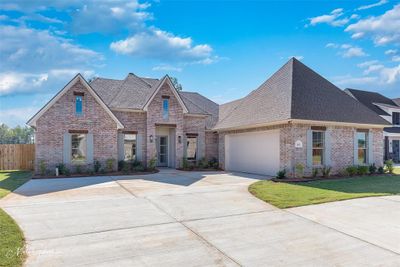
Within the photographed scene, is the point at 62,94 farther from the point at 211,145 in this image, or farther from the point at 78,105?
the point at 211,145

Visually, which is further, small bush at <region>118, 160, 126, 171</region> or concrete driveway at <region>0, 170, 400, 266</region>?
small bush at <region>118, 160, 126, 171</region>

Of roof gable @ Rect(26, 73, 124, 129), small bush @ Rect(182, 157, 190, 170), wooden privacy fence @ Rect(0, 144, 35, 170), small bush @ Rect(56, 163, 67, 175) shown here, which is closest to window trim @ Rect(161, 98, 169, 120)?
small bush @ Rect(182, 157, 190, 170)

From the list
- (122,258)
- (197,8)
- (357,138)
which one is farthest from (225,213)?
(357,138)

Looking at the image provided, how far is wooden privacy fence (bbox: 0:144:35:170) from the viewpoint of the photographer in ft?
71.2

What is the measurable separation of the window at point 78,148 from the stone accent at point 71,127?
1.67 ft

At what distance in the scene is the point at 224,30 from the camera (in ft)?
52.9

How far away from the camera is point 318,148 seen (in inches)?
638

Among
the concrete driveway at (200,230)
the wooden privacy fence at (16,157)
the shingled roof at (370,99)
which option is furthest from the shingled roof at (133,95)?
the shingled roof at (370,99)

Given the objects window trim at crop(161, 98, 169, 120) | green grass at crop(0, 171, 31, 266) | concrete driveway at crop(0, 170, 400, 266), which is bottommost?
concrete driveway at crop(0, 170, 400, 266)

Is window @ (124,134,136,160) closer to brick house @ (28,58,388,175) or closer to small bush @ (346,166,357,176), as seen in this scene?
brick house @ (28,58,388,175)

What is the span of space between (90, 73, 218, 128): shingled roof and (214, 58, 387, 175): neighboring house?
4.96 meters

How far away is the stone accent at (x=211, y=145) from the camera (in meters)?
23.6

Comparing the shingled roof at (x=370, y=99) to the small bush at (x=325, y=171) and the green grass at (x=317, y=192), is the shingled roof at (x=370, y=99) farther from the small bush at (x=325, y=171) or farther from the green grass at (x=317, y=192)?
the green grass at (x=317, y=192)

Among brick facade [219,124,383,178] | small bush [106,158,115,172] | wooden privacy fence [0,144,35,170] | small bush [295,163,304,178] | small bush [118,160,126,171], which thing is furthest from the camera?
wooden privacy fence [0,144,35,170]
